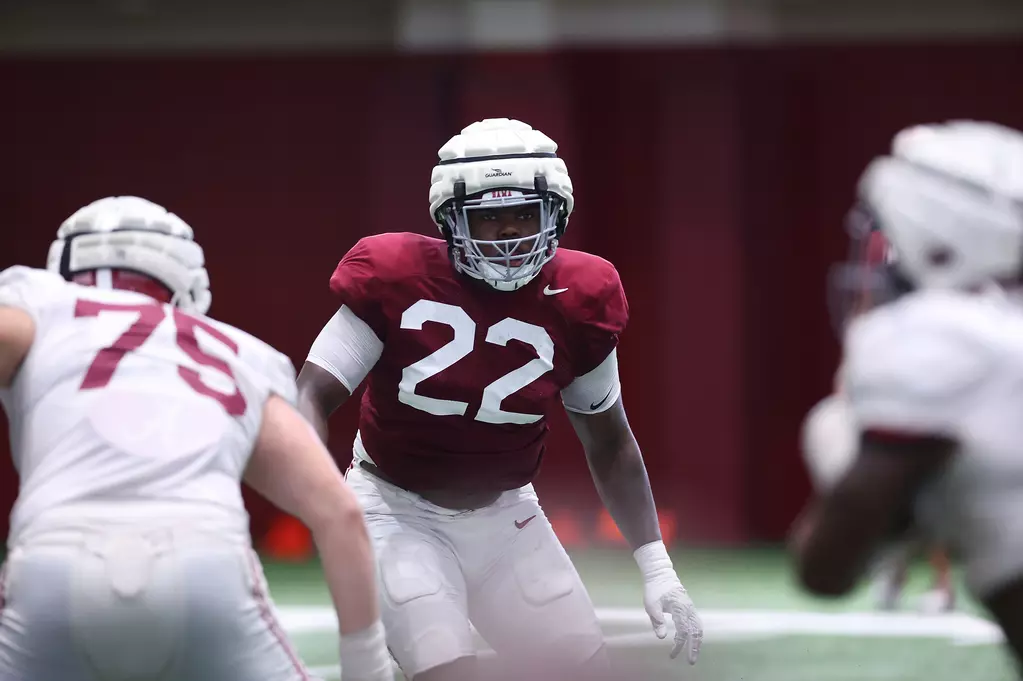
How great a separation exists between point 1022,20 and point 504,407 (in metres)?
6.47

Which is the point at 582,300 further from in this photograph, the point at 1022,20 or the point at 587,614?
the point at 1022,20

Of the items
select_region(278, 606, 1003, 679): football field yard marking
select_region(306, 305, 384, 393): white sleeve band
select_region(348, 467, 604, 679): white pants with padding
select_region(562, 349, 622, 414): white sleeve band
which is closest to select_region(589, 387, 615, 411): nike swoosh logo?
select_region(562, 349, 622, 414): white sleeve band

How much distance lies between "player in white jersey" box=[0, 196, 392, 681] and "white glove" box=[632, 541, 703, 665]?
96cm

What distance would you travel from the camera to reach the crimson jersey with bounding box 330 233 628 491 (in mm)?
2686

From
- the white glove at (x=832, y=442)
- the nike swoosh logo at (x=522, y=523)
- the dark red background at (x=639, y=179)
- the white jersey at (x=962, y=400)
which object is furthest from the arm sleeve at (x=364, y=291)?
the dark red background at (x=639, y=179)

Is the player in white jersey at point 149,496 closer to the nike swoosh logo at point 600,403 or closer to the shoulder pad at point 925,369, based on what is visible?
the shoulder pad at point 925,369

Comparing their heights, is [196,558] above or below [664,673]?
above

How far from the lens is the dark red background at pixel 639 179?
26.0ft

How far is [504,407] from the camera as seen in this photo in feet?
8.89

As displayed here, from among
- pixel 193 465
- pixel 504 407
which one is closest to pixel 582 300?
pixel 504 407

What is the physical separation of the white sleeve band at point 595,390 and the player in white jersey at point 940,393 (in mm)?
1002

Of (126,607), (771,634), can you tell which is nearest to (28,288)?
(126,607)

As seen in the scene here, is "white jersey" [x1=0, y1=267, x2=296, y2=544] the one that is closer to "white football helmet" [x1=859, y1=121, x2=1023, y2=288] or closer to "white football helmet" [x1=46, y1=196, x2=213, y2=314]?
"white football helmet" [x1=46, y1=196, x2=213, y2=314]

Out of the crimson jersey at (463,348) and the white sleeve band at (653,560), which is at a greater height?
the crimson jersey at (463,348)
